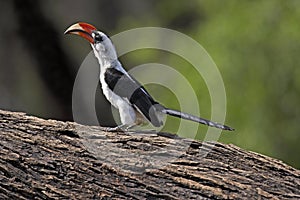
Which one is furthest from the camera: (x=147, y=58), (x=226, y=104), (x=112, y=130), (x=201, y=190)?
(x=147, y=58)

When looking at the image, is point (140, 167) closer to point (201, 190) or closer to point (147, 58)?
point (201, 190)

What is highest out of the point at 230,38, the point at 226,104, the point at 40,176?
the point at 230,38

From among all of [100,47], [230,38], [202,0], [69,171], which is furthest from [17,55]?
[69,171]

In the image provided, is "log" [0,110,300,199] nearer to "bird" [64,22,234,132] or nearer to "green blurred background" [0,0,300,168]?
"bird" [64,22,234,132]

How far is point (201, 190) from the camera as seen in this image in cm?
344

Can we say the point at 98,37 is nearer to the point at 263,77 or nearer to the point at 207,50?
the point at 263,77

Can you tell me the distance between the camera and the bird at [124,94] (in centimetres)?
385

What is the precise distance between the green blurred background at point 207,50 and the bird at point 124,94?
2543 mm

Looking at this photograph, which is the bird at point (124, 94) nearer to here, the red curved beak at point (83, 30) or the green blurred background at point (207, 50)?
the red curved beak at point (83, 30)

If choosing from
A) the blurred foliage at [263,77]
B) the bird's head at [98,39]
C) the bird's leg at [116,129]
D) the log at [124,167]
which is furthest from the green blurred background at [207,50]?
the log at [124,167]

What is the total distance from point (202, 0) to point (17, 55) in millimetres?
2165

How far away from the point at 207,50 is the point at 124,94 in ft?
11.4

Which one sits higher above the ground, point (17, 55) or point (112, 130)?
point (17, 55)

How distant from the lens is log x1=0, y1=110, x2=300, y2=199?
11.4 ft
